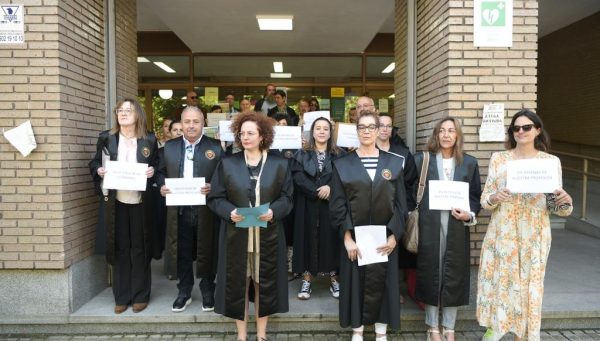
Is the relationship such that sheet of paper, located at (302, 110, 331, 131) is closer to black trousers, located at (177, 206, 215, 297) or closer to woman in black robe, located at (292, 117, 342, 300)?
woman in black robe, located at (292, 117, 342, 300)

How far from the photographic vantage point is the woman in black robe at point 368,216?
3824 millimetres

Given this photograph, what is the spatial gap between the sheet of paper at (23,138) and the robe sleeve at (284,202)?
8.27 feet

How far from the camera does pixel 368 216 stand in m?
3.85

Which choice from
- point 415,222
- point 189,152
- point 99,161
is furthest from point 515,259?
point 99,161

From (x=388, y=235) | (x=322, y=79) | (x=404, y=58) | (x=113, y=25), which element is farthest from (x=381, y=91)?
(x=388, y=235)

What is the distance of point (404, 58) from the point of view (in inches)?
252

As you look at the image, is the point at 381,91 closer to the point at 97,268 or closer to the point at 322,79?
the point at 322,79

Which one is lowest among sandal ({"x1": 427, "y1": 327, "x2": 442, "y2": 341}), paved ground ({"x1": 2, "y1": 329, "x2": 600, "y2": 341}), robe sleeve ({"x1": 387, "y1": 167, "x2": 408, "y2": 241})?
paved ground ({"x1": 2, "y1": 329, "x2": 600, "y2": 341})

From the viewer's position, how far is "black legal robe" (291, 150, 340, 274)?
4.76 metres

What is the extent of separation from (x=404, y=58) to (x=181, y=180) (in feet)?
12.6

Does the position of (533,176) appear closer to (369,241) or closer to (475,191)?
(475,191)

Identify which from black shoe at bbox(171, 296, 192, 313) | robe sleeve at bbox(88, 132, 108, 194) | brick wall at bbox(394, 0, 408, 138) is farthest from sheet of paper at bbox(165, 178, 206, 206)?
brick wall at bbox(394, 0, 408, 138)

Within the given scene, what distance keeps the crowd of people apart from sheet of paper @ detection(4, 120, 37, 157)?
0.63 m

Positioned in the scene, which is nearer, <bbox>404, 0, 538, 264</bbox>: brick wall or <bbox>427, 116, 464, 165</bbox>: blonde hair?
<bbox>427, 116, 464, 165</bbox>: blonde hair
